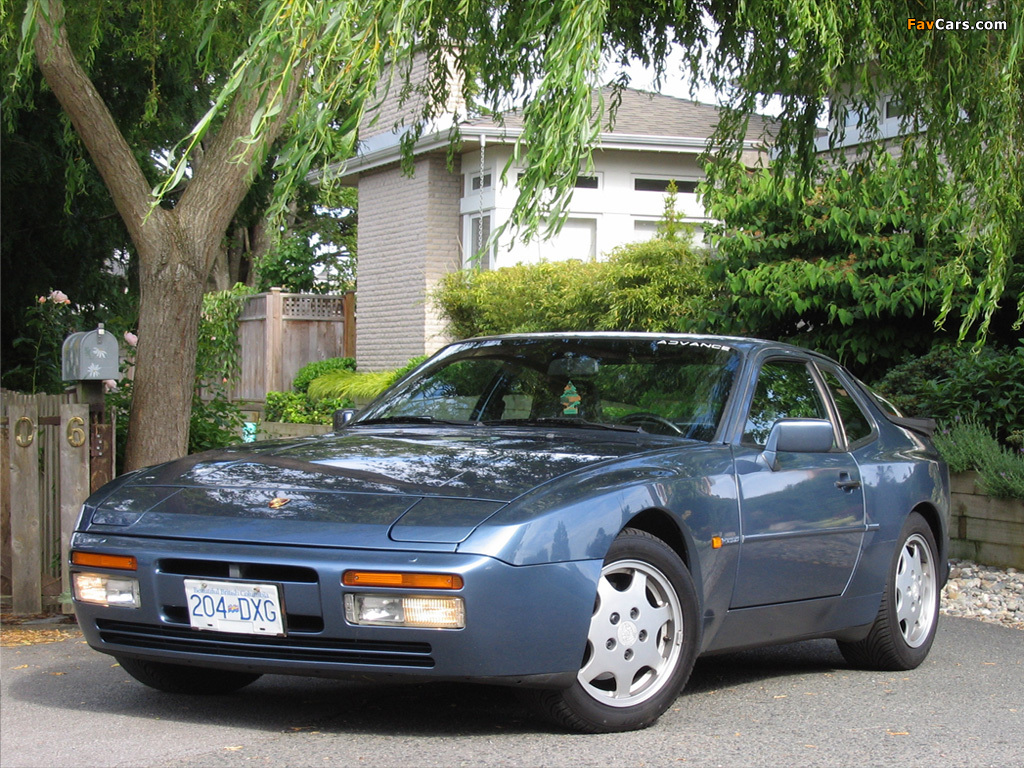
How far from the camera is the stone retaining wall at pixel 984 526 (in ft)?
29.3

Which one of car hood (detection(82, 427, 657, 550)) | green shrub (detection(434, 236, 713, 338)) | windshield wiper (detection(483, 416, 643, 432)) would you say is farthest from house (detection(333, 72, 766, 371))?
car hood (detection(82, 427, 657, 550))

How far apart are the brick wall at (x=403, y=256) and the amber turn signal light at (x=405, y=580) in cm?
1584

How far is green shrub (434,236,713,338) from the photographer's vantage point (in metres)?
15.4

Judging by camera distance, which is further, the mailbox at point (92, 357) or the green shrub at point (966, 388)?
the green shrub at point (966, 388)

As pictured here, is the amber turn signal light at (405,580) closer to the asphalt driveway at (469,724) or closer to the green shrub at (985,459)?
the asphalt driveway at (469,724)

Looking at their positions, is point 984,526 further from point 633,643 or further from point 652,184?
point 652,184

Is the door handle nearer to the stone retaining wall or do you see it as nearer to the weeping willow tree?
the weeping willow tree

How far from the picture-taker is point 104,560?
4.55 metres

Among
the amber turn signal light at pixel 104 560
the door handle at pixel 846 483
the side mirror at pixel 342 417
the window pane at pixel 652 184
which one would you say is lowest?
the amber turn signal light at pixel 104 560

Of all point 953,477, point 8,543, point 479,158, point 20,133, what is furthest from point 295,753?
point 479,158

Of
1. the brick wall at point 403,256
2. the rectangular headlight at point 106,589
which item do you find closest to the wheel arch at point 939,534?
the rectangular headlight at point 106,589

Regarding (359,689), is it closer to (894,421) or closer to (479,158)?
(894,421)

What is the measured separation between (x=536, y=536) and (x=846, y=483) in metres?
2.13

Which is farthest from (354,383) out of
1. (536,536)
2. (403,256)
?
(536,536)
